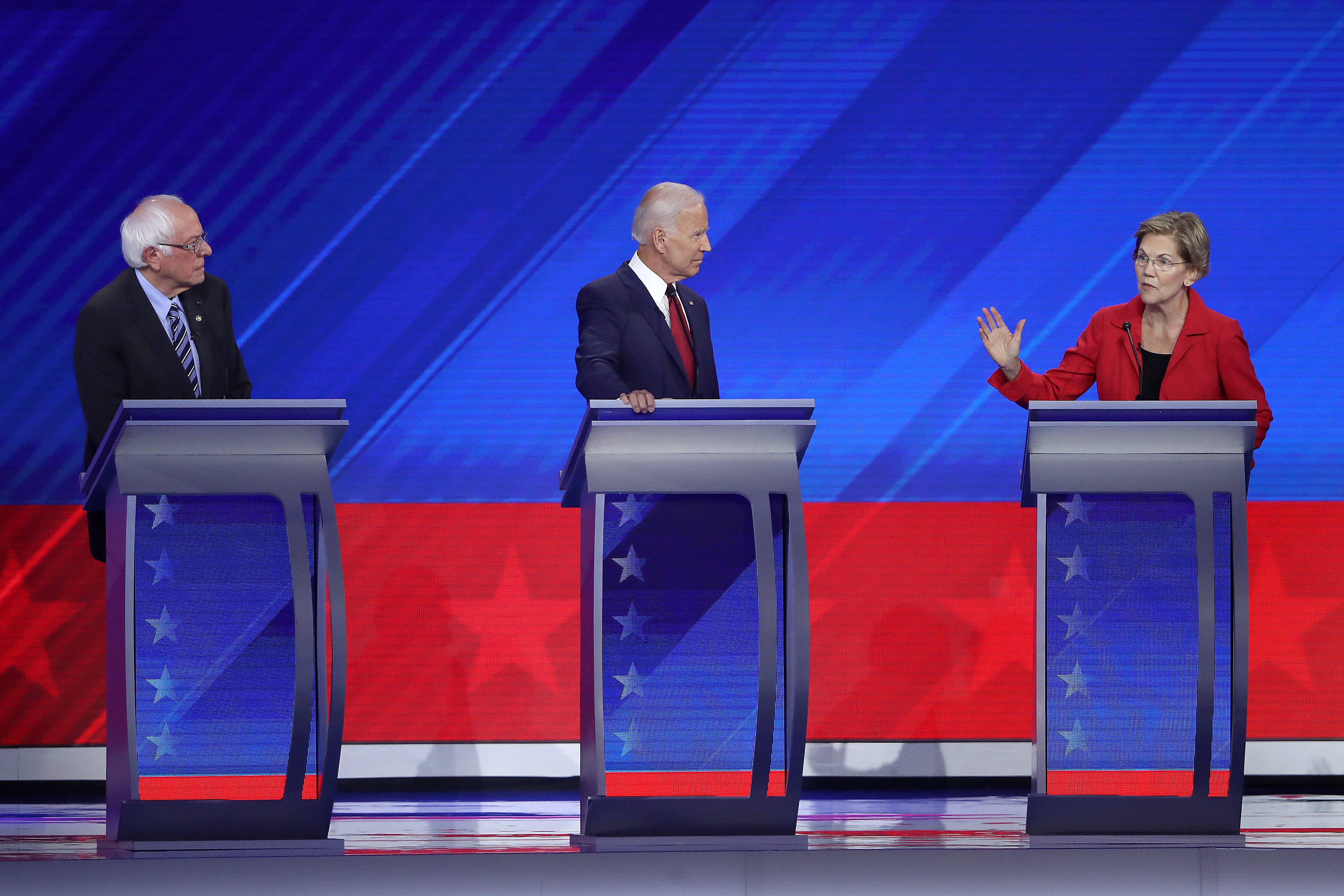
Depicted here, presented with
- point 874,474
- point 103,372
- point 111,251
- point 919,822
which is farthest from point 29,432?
point 919,822

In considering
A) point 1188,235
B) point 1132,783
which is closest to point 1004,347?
point 1188,235

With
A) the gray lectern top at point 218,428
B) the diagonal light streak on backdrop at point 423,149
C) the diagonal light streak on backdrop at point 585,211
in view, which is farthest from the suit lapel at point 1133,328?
the diagonal light streak on backdrop at point 423,149

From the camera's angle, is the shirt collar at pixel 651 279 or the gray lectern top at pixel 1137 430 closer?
the gray lectern top at pixel 1137 430

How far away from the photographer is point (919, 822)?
11.3 ft

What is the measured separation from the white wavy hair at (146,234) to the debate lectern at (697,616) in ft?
3.46

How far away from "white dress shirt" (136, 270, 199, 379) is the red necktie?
103 centimetres

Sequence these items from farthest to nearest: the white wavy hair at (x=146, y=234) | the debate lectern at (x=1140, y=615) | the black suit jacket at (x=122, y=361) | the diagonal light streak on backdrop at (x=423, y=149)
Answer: the diagonal light streak on backdrop at (x=423, y=149) → the white wavy hair at (x=146, y=234) → the black suit jacket at (x=122, y=361) → the debate lectern at (x=1140, y=615)

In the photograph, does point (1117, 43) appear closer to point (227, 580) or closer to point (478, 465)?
point (478, 465)

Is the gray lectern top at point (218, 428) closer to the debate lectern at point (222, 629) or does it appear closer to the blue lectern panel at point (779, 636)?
the debate lectern at point (222, 629)

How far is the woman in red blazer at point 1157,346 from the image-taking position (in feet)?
10.4

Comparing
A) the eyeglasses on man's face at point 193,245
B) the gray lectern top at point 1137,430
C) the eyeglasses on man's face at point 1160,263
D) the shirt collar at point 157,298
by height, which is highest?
the eyeglasses on man's face at point 1160,263

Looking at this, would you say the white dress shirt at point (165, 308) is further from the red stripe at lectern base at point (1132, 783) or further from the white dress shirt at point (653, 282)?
the red stripe at lectern base at point (1132, 783)

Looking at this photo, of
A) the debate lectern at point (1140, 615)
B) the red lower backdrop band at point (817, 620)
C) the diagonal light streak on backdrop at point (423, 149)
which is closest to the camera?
the debate lectern at point (1140, 615)

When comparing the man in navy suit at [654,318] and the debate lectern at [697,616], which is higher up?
the man in navy suit at [654,318]
